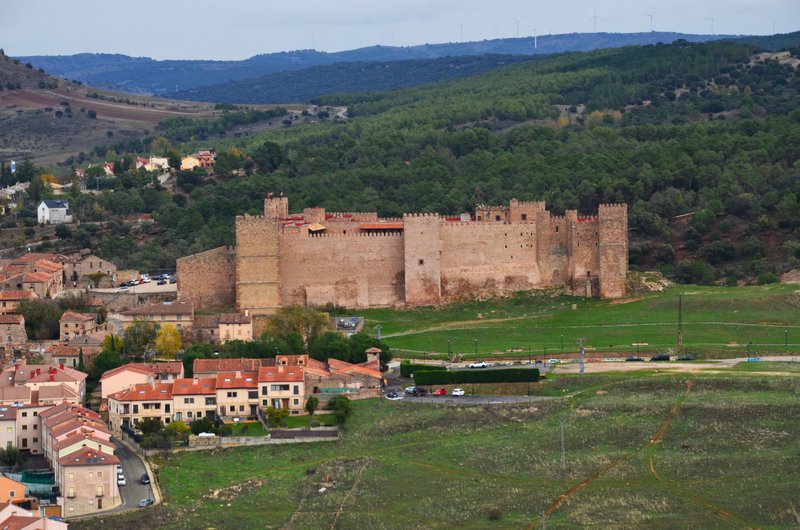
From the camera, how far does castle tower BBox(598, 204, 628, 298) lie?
236 ft

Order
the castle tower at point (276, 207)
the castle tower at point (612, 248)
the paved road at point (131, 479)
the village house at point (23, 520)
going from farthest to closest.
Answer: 1. the castle tower at point (276, 207)
2. the castle tower at point (612, 248)
3. the paved road at point (131, 479)
4. the village house at point (23, 520)

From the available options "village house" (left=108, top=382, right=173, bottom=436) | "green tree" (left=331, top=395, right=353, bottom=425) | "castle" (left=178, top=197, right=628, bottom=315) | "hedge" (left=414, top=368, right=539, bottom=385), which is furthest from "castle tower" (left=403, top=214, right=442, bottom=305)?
"village house" (left=108, top=382, right=173, bottom=436)

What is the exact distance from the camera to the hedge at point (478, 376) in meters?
59.3

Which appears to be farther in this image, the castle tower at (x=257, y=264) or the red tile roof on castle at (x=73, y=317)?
the castle tower at (x=257, y=264)

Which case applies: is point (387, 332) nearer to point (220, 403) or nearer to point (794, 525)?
point (220, 403)

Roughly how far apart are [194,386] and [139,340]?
25.7ft

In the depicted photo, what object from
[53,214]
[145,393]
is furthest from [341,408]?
[53,214]

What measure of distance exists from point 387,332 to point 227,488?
19278mm

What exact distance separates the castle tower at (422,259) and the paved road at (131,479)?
1918cm

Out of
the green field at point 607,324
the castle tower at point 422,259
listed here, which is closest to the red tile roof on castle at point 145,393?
the green field at point 607,324

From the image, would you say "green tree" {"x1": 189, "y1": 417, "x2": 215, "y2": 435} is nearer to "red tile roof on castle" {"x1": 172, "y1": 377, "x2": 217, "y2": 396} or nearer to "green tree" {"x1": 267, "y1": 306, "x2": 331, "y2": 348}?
Answer: "red tile roof on castle" {"x1": 172, "y1": 377, "x2": 217, "y2": 396}

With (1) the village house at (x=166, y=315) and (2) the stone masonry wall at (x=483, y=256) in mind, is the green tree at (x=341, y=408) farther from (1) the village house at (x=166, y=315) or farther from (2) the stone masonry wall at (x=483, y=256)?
(2) the stone masonry wall at (x=483, y=256)

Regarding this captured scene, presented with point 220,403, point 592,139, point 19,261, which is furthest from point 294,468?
point 592,139

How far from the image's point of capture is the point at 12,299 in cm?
7100
